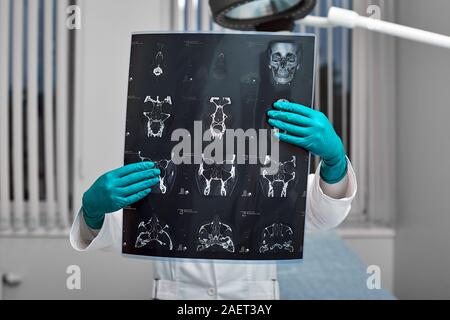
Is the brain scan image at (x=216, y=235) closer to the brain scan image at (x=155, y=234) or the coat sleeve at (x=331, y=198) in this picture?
the brain scan image at (x=155, y=234)

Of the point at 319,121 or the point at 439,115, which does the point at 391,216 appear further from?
the point at 319,121

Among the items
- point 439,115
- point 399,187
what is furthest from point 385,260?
point 439,115

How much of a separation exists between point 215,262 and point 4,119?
5.73 feet

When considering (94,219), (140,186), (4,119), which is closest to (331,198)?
(140,186)

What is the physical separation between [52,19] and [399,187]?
182cm

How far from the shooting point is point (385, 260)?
2471mm

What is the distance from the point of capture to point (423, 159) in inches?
83.6

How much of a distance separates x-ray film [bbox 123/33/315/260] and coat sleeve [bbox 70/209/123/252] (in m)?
0.14

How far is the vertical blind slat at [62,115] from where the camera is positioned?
229cm

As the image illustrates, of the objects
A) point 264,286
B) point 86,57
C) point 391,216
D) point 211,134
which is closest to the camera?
point 211,134

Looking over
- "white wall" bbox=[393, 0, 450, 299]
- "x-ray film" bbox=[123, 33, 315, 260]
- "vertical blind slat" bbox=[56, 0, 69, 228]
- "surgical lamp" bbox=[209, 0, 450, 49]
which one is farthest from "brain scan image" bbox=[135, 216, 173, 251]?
"vertical blind slat" bbox=[56, 0, 69, 228]

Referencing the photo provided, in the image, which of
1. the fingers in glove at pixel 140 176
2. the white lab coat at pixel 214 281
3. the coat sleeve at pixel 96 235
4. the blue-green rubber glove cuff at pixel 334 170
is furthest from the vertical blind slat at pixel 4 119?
the blue-green rubber glove cuff at pixel 334 170
